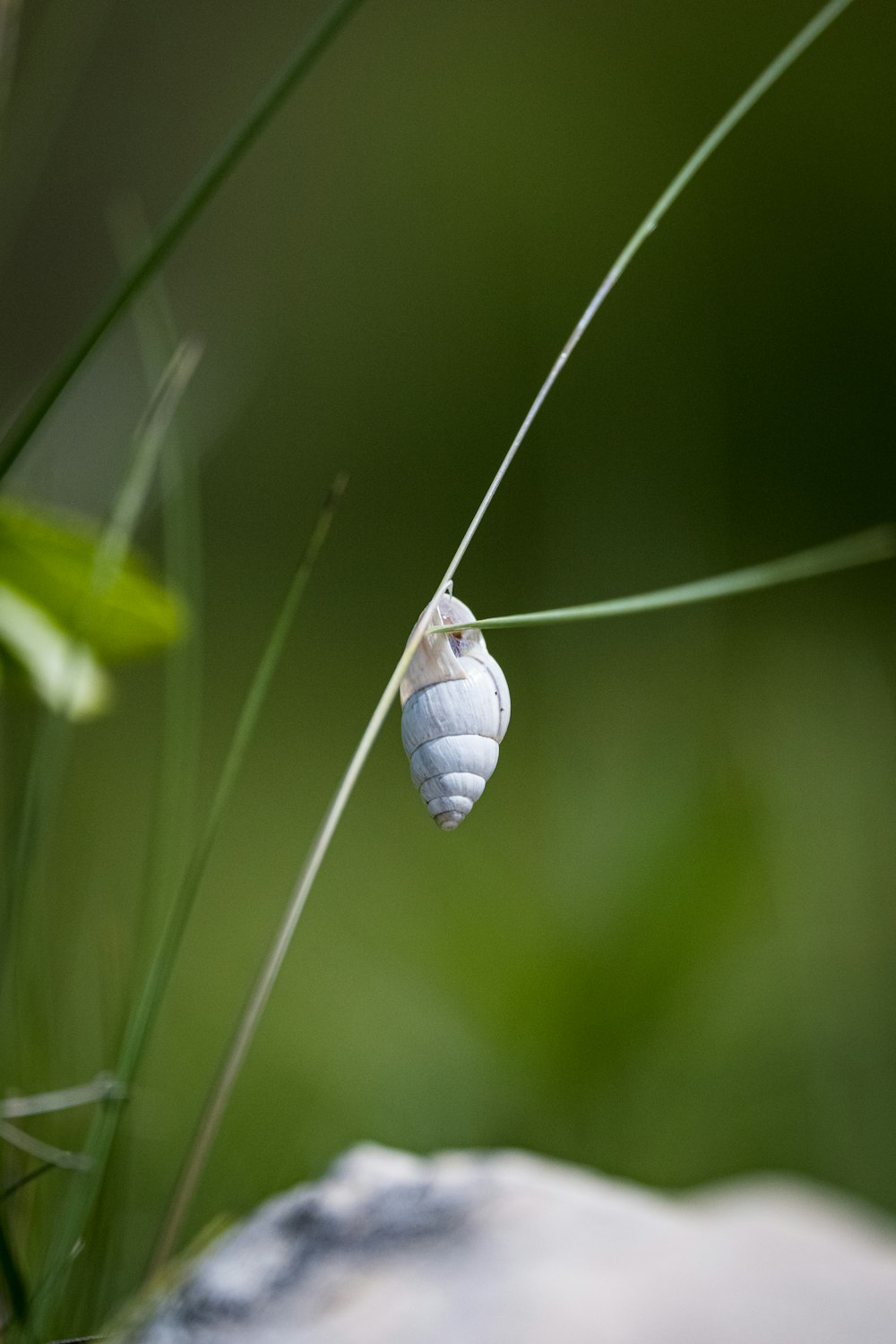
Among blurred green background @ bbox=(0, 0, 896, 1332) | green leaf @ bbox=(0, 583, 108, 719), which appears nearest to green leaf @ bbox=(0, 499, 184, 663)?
green leaf @ bbox=(0, 583, 108, 719)

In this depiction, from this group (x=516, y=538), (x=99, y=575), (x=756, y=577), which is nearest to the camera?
(x=756, y=577)

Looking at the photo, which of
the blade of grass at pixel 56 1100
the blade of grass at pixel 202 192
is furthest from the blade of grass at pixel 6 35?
the blade of grass at pixel 56 1100

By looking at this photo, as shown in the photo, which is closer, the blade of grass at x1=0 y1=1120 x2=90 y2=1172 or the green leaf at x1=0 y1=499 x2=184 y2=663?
the blade of grass at x1=0 y1=1120 x2=90 y2=1172

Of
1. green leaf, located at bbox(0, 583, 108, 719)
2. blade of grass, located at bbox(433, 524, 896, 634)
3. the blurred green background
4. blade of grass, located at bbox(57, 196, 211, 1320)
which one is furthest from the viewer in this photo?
the blurred green background

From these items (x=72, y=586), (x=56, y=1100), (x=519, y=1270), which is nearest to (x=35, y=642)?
(x=72, y=586)

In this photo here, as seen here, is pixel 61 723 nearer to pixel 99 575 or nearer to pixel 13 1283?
pixel 99 575

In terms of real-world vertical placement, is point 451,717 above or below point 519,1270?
above

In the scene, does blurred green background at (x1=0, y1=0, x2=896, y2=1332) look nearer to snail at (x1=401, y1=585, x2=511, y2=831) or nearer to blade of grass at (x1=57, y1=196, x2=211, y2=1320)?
blade of grass at (x1=57, y1=196, x2=211, y2=1320)

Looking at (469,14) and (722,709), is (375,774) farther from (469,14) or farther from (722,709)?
(469,14)
